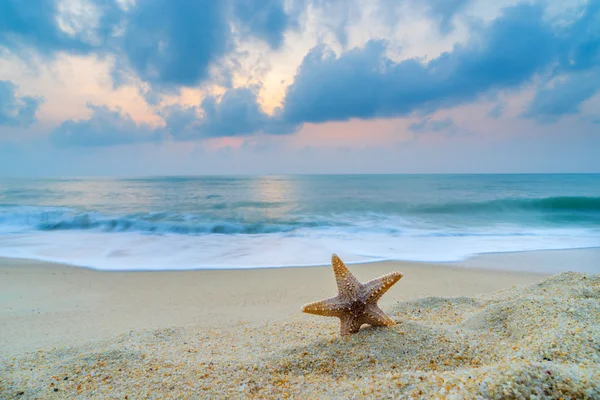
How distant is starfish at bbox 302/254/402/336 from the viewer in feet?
9.64

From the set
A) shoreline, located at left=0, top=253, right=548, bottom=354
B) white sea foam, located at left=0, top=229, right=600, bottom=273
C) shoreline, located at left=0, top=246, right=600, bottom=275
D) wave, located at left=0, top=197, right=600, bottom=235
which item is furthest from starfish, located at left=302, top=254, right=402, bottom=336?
wave, located at left=0, top=197, right=600, bottom=235

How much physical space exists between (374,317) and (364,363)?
48cm

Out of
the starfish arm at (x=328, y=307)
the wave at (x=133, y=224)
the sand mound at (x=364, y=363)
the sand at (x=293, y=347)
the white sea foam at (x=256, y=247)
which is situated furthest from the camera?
the wave at (x=133, y=224)

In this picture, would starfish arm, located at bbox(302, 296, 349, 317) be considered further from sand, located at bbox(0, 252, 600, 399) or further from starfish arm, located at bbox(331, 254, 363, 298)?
sand, located at bbox(0, 252, 600, 399)

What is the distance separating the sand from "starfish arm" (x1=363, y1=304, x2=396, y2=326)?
0.08 metres

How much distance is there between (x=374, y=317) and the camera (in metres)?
2.97

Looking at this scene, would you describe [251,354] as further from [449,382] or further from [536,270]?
[536,270]

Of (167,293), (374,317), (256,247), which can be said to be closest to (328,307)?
(374,317)

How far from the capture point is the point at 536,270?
7.03 m

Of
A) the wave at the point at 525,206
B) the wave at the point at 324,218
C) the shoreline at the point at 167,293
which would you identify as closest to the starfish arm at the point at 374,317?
the shoreline at the point at 167,293

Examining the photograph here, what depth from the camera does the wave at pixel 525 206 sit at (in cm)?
2100

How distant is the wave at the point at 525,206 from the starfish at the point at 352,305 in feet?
63.1

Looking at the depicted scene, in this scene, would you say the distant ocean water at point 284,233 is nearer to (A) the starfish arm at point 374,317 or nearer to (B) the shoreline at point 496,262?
(B) the shoreline at point 496,262

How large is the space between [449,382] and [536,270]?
261 inches
